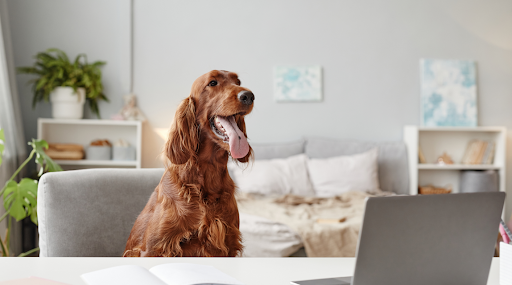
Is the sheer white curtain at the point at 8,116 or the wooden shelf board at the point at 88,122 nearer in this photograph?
the sheer white curtain at the point at 8,116

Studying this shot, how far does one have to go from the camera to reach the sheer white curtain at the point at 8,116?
2.95 m

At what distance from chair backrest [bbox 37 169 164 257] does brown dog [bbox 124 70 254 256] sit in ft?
0.71

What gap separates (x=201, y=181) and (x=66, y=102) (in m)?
2.76

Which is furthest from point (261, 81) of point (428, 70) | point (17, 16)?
point (17, 16)

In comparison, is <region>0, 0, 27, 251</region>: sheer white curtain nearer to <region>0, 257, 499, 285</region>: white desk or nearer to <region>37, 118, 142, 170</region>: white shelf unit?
<region>37, 118, 142, 170</region>: white shelf unit

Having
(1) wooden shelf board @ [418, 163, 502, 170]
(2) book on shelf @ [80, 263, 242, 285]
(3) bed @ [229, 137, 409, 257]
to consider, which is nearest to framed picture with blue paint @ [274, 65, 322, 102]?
(3) bed @ [229, 137, 409, 257]

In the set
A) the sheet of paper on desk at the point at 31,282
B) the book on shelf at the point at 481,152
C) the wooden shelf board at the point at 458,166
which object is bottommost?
the sheet of paper on desk at the point at 31,282

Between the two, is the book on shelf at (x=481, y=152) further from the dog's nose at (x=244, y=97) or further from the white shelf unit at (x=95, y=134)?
the dog's nose at (x=244, y=97)

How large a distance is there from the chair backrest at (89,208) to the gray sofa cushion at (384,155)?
8.17 feet

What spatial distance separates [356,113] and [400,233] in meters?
3.41

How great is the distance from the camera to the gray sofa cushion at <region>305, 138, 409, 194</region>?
144 inches

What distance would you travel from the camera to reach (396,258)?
60 centimetres

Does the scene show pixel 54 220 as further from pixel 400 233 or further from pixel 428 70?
pixel 428 70

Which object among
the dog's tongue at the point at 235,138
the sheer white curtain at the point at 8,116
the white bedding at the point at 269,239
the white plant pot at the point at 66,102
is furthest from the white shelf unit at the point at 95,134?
the dog's tongue at the point at 235,138
